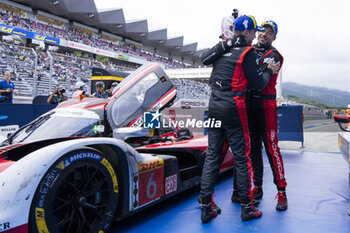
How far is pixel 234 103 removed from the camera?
215cm

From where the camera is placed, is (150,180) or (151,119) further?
(151,119)

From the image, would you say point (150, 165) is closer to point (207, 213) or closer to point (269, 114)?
point (207, 213)

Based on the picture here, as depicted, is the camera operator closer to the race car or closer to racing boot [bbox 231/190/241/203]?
the race car

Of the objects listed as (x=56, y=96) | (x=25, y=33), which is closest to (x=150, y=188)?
(x=56, y=96)

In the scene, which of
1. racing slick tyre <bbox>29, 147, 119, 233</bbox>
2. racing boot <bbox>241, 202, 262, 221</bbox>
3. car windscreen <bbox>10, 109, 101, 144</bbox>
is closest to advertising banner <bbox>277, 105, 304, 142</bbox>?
racing boot <bbox>241, 202, 262, 221</bbox>

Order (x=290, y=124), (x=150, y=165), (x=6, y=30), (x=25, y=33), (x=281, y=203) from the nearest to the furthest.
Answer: (x=150, y=165) < (x=281, y=203) < (x=290, y=124) < (x=6, y=30) < (x=25, y=33)

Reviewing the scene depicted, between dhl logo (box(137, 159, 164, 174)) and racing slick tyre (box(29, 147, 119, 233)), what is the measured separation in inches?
9.5

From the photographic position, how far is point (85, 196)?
1655 millimetres

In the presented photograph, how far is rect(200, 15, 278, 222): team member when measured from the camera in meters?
2.16

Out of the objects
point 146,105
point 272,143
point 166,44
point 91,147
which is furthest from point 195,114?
point 166,44

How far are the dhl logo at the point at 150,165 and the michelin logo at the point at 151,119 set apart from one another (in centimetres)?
81

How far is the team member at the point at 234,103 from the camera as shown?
2.16m

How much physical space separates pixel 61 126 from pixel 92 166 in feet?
2.66

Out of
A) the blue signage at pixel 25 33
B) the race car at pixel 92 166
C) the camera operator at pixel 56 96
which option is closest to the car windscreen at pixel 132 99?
the race car at pixel 92 166
